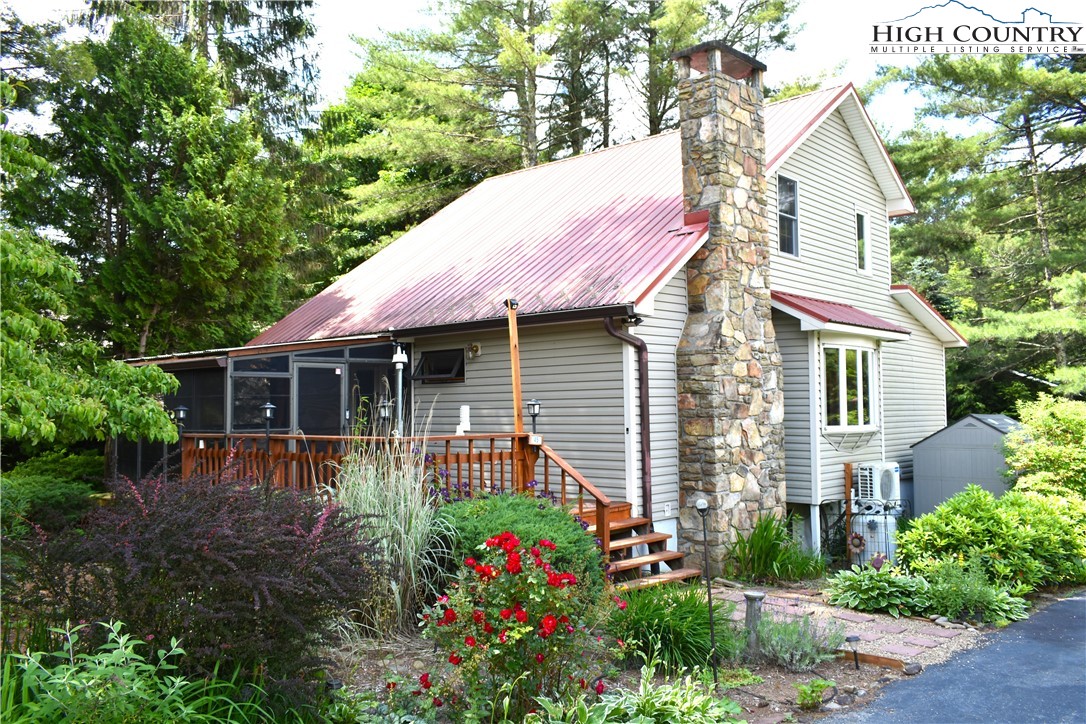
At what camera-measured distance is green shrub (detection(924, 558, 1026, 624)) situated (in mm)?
7609

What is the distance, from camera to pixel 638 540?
8938mm

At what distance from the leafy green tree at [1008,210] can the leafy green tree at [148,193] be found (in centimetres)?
1556

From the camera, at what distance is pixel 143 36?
14172mm

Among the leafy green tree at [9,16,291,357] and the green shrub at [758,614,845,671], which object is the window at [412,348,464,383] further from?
the green shrub at [758,614,845,671]

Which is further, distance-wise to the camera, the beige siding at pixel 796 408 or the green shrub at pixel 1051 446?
the beige siding at pixel 796 408

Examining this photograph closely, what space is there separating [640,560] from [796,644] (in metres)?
2.64

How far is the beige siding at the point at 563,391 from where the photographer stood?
32.1 feet

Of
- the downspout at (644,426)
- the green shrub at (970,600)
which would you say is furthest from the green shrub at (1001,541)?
the downspout at (644,426)

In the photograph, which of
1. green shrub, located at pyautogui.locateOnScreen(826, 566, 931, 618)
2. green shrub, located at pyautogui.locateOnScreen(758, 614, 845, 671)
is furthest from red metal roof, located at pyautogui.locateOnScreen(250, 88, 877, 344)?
green shrub, located at pyautogui.locateOnScreen(758, 614, 845, 671)

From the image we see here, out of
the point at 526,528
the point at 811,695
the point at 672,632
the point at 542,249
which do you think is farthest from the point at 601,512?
the point at 542,249

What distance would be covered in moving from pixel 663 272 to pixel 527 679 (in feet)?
19.0

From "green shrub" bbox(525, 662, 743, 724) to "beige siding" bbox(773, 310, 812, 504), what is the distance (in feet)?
23.4

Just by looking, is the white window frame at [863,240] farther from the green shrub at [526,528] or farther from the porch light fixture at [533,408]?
the green shrub at [526,528]

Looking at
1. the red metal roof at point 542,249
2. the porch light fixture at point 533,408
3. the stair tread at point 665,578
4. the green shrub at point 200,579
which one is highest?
the red metal roof at point 542,249
